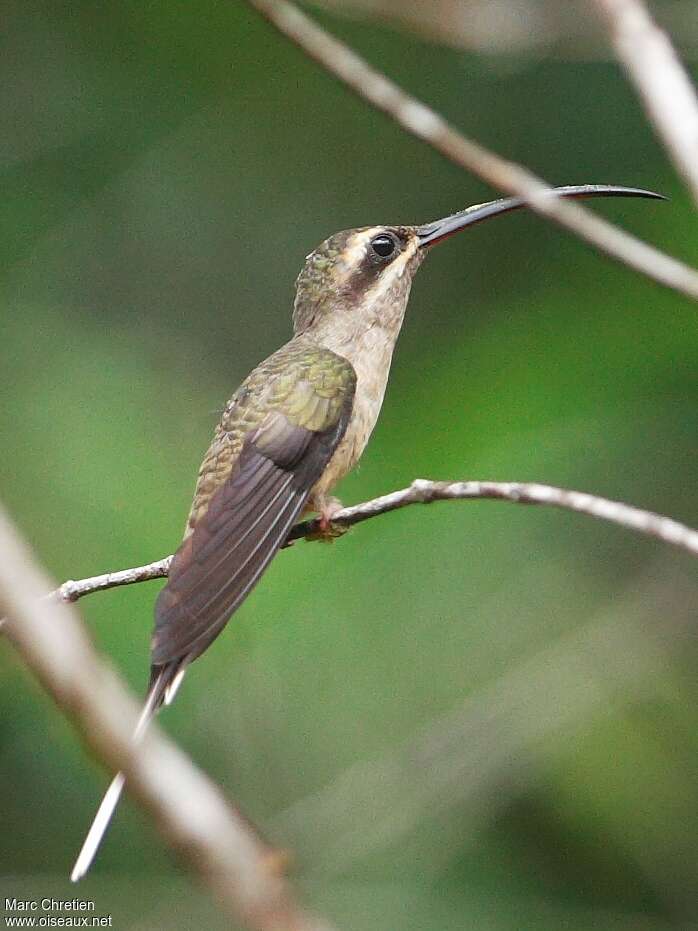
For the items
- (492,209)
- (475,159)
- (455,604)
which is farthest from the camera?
(455,604)

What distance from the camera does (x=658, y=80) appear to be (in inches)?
52.1

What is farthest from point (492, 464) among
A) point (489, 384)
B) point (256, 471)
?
point (256, 471)

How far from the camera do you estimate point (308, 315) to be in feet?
14.8

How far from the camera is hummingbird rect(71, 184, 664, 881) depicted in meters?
3.18

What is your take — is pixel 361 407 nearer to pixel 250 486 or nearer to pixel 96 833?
pixel 250 486

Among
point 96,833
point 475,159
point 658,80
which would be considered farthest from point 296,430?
point 658,80

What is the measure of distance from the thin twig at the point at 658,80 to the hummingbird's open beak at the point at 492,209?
1.77 meters

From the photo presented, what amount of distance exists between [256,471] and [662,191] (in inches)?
119

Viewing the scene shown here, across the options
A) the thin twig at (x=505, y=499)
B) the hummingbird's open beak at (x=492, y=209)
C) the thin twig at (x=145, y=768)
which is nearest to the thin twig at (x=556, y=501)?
the thin twig at (x=505, y=499)

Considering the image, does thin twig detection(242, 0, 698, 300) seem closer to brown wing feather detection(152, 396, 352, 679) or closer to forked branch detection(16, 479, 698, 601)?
forked branch detection(16, 479, 698, 601)

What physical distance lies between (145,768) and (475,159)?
1.15 m

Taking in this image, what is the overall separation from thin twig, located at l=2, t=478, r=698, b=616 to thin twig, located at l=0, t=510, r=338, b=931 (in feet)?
0.54

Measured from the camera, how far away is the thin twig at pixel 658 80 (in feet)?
4.15

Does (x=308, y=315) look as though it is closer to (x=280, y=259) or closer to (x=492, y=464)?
(x=492, y=464)
